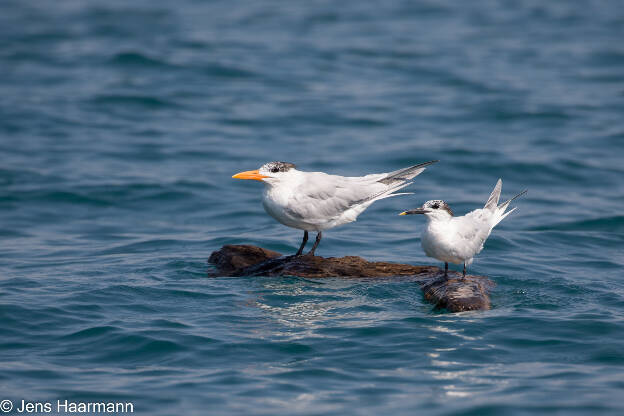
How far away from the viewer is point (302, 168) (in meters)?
14.4

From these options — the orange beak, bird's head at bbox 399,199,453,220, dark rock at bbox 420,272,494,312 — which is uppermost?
the orange beak

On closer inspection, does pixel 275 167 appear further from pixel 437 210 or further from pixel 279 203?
pixel 437 210

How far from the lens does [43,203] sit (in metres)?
13.0

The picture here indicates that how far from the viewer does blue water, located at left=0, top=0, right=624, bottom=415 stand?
6645 millimetres

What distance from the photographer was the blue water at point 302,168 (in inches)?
262

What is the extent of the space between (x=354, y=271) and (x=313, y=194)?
100cm

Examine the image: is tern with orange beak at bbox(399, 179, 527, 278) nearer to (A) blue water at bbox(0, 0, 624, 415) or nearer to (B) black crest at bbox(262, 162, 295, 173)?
(A) blue water at bbox(0, 0, 624, 415)

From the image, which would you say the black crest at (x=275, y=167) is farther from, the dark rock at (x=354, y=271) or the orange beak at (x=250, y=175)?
the dark rock at (x=354, y=271)

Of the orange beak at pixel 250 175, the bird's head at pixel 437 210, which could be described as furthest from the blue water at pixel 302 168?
the orange beak at pixel 250 175

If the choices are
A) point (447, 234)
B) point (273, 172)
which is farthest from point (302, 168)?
point (447, 234)

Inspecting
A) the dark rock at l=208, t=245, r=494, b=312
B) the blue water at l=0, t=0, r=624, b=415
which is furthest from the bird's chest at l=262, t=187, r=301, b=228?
the blue water at l=0, t=0, r=624, b=415

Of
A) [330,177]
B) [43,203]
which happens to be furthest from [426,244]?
[43,203]

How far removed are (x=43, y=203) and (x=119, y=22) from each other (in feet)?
39.4

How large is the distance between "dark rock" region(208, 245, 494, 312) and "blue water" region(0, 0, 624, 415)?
17cm
